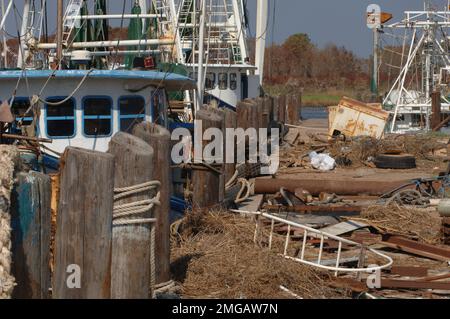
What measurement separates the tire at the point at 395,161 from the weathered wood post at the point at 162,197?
12373 millimetres

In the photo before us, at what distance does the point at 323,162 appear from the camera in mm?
20641

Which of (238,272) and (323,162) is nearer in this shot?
(238,272)

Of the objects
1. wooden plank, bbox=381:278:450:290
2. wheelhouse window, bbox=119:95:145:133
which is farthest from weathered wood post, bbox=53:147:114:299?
wheelhouse window, bbox=119:95:145:133

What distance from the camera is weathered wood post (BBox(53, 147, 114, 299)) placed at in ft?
21.4

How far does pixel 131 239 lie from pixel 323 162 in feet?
46.5

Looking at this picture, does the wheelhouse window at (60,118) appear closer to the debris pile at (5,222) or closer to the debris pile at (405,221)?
the debris pile at (405,221)

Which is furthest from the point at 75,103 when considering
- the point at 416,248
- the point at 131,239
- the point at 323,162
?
the point at 323,162

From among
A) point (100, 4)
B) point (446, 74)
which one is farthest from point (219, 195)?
point (446, 74)

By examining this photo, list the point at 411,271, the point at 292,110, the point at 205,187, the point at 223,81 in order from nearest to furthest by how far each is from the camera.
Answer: the point at 411,271, the point at 205,187, the point at 223,81, the point at 292,110

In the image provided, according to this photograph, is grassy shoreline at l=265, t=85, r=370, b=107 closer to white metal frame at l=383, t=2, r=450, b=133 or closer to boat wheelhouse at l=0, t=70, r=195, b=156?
white metal frame at l=383, t=2, r=450, b=133

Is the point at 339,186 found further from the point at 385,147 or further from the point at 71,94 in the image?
the point at 71,94

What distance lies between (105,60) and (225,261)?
12796mm

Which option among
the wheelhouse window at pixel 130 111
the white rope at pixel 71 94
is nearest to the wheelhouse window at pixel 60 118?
the white rope at pixel 71 94

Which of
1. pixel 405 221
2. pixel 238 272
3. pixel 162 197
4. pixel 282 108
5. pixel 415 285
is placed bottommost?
pixel 282 108
